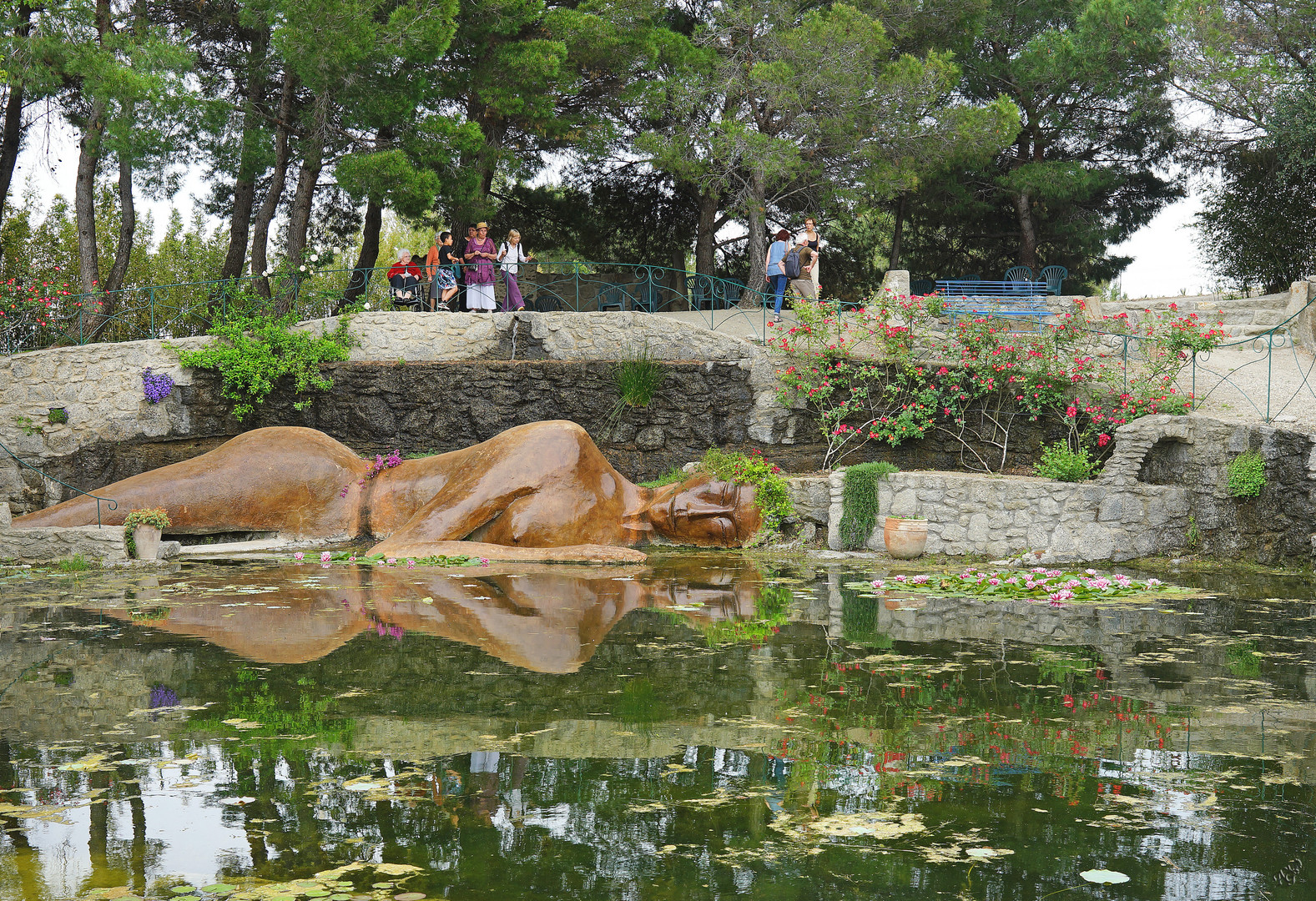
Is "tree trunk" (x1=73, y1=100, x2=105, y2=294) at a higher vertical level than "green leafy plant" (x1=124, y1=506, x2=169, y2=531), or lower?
higher

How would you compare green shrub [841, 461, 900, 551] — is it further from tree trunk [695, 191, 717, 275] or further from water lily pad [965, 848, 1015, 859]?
tree trunk [695, 191, 717, 275]

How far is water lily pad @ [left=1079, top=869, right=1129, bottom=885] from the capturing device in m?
2.72

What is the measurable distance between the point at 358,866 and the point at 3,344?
561 inches

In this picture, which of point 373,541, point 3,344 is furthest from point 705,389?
point 3,344

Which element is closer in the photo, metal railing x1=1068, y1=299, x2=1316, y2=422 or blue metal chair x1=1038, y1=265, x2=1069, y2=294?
metal railing x1=1068, y1=299, x2=1316, y2=422

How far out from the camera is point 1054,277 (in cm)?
2030

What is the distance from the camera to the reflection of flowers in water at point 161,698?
4410 millimetres

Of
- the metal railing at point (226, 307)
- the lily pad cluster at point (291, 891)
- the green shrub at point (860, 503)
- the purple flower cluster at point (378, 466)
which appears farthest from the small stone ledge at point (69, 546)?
the lily pad cluster at point (291, 891)

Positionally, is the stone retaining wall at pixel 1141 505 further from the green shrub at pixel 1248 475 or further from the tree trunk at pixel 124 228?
the tree trunk at pixel 124 228

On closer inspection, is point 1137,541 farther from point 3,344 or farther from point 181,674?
point 3,344

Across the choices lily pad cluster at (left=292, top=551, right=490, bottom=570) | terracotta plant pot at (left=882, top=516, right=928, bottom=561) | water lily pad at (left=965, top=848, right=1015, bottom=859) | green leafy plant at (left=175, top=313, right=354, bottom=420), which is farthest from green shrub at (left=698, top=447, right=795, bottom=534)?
water lily pad at (left=965, top=848, right=1015, bottom=859)

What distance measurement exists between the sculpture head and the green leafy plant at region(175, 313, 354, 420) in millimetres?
5005

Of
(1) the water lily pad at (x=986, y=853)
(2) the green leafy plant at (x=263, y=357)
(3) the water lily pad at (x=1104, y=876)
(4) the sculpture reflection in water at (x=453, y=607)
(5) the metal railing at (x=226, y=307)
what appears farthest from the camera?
(5) the metal railing at (x=226, y=307)

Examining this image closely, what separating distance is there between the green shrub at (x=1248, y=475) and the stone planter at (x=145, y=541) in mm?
10115
